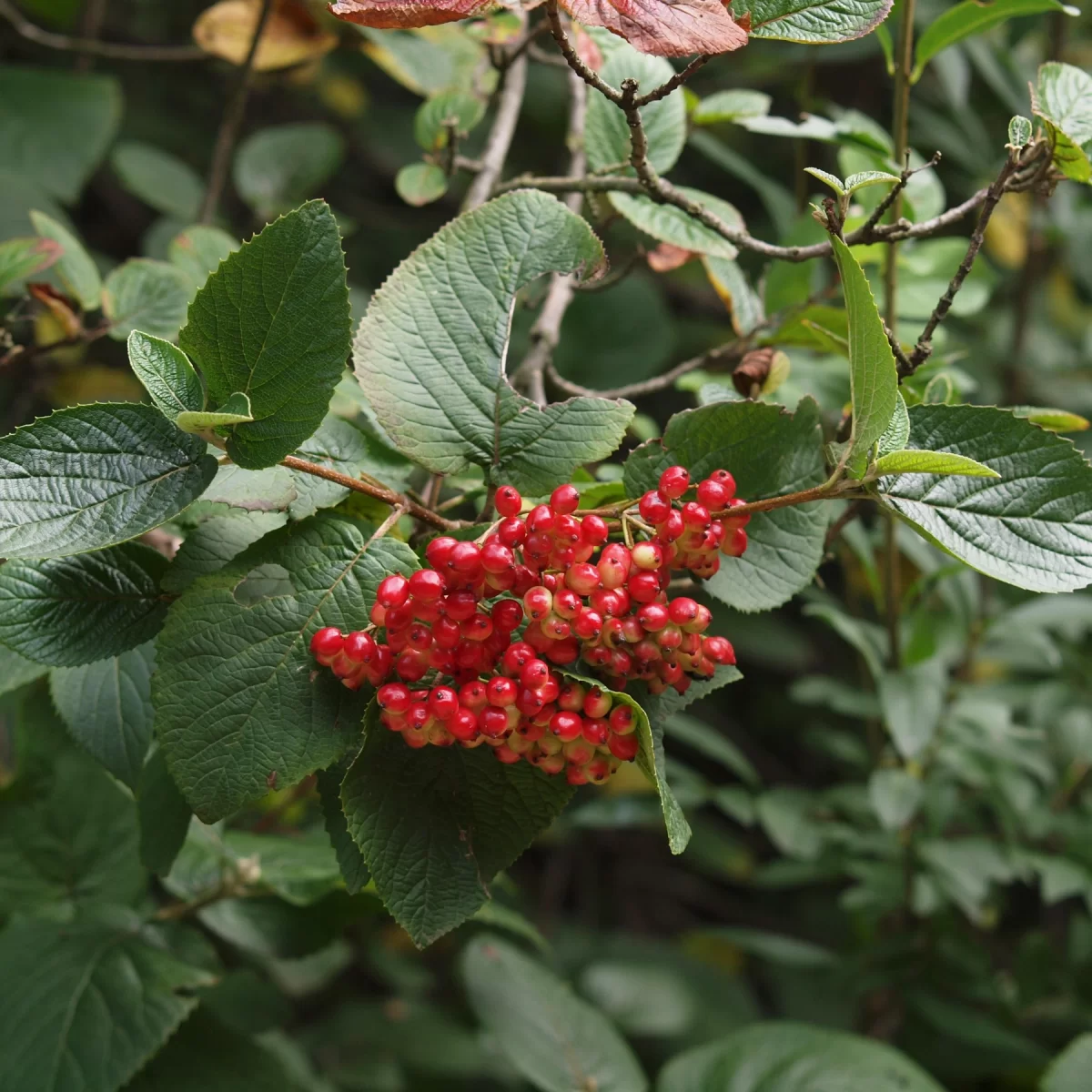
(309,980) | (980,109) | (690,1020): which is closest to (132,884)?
(309,980)

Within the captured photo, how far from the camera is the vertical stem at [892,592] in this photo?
Answer: 99cm

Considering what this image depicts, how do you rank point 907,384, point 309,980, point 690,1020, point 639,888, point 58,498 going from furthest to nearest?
point 639,888
point 690,1020
point 309,980
point 907,384
point 58,498

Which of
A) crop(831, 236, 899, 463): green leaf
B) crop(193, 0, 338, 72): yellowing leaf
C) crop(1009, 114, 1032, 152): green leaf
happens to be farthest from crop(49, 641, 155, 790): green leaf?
crop(193, 0, 338, 72): yellowing leaf

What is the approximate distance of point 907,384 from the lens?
751 mm

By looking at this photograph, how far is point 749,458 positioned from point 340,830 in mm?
297

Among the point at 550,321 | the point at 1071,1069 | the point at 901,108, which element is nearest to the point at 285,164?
the point at 550,321

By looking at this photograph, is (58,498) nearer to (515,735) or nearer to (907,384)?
(515,735)

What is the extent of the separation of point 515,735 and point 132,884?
559 millimetres

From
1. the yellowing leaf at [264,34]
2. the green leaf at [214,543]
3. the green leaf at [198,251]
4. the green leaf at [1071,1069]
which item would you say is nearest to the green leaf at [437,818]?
the green leaf at [214,543]

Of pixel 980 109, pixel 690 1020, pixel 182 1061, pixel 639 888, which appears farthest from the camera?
pixel 639 888

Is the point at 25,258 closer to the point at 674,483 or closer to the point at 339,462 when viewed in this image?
the point at 339,462

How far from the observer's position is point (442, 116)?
86cm

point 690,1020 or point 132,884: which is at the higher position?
point 132,884

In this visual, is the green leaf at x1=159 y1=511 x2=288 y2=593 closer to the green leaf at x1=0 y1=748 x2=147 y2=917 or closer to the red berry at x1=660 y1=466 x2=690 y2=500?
the red berry at x1=660 y1=466 x2=690 y2=500
